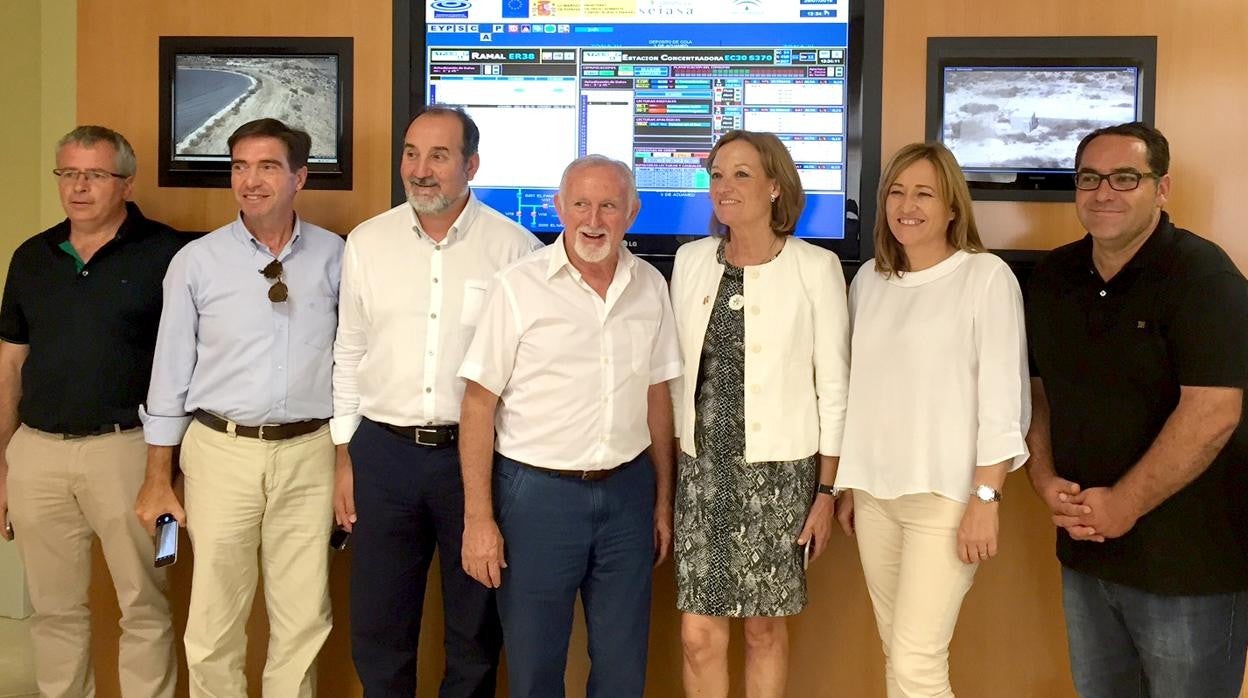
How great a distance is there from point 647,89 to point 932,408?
140 cm

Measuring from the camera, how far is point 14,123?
4219 millimetres

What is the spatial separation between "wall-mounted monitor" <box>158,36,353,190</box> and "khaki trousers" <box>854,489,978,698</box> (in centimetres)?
208

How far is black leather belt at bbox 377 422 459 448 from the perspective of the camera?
2.51 meters

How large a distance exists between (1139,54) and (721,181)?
1.48 meters

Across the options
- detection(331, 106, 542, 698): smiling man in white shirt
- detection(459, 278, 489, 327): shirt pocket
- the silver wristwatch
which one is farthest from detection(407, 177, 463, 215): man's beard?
the silver wristwatch

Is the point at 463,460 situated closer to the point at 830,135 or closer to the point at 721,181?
the point at 721,181

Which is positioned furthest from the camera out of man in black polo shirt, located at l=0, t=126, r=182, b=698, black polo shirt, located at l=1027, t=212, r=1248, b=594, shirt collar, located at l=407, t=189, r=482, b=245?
man in black polo shirt, located at l=0, t=126, r=182, b=698

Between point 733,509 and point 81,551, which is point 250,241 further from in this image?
point 733,509

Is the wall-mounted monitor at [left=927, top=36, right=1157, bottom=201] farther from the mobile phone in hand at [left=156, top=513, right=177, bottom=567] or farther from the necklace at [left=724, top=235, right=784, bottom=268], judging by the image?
the mobile phone in hand at [left=156, top=513, right=177, bottom=567]

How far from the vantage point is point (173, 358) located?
271cm

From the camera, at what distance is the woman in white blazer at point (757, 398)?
96.3 inches

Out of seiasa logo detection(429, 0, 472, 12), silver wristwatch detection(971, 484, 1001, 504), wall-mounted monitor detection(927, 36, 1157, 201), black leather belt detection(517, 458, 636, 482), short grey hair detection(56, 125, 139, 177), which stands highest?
seiasa logo detection(429, 0, 472, 12)

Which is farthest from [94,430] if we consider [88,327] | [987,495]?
[987,495]

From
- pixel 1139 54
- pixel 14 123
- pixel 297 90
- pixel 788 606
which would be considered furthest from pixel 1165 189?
pixel 14 123
